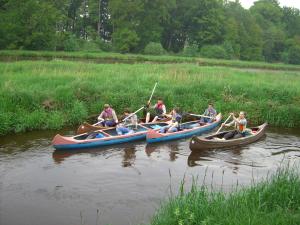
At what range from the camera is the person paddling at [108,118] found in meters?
16.9

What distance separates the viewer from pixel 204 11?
7131 cm

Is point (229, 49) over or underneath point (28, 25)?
underneath

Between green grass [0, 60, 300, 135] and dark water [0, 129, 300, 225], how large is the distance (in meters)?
→ 1.47

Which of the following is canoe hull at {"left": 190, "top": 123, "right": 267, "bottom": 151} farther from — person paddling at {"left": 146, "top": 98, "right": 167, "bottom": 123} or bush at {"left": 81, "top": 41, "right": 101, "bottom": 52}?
bush at {"left": 81, "top": 41, "right": 101, "bottom": 52}

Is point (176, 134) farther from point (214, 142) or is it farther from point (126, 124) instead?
point (126, 124)

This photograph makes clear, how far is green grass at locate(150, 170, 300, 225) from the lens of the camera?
6754 mm

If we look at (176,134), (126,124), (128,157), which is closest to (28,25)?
(126,124)

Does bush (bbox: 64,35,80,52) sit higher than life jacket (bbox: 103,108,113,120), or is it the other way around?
bush (bbox: 64,35,80,52)

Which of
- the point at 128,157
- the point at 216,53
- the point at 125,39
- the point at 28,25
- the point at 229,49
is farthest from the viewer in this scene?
the point at 229,49

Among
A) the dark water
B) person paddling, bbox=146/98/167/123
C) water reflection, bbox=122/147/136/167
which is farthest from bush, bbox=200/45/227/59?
water reflection, bbox=122/147/136/167

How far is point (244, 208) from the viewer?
7.15 metres

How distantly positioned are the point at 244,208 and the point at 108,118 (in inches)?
419

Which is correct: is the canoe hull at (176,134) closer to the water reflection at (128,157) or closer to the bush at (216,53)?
the water reflection at (128,157)

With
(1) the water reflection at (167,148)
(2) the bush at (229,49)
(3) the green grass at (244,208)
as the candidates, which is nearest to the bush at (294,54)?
(2) the bush at (229,49)
